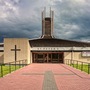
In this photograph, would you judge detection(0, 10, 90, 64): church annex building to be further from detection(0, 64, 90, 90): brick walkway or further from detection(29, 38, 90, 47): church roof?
detection(0, 64, 90, 90): brick walkway

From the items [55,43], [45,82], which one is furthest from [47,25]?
[45,82]

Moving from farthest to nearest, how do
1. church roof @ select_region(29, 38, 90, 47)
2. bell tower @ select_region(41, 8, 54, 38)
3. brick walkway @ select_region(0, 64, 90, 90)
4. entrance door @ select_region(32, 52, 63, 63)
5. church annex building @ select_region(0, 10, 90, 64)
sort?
bell tower @ select_region(41, 8, 54, 38), church roof @ select_region(29, 38, 90, 47), entrance door @ select_region(32, 52, 63, 63), church annex building @ select_region(0, 10, 90, 64), brick walkway @ select_region(0, 64, 90, 90)

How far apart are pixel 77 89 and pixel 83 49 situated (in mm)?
33341

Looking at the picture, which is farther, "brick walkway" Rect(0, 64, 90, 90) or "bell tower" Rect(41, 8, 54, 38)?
"bell tower" Rect(41, 8, 54, 38)

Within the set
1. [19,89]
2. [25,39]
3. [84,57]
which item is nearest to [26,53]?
[25,39]

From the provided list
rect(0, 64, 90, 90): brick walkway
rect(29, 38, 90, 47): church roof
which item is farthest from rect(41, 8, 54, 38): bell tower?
rect(0, 64, 90, 90): brick walkway

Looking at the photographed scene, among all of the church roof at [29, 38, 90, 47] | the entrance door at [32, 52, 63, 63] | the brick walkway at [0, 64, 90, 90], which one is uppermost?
the church roof at [29, 38, 90, 47]

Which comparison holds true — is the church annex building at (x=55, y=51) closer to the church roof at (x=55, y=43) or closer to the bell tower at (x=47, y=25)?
the church roof at (x=55, y=43)

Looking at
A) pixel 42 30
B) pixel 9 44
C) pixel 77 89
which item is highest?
pixel 42 30

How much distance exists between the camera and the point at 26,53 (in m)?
38.4

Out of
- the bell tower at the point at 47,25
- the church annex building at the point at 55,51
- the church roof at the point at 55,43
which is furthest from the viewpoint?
the bell tower at the point at 47,25

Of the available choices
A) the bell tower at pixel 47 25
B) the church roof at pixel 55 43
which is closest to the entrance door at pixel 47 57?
the church roof at pixel 55 43

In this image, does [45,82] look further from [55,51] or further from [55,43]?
[55,43]

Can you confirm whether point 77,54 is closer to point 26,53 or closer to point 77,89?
point 26,53
